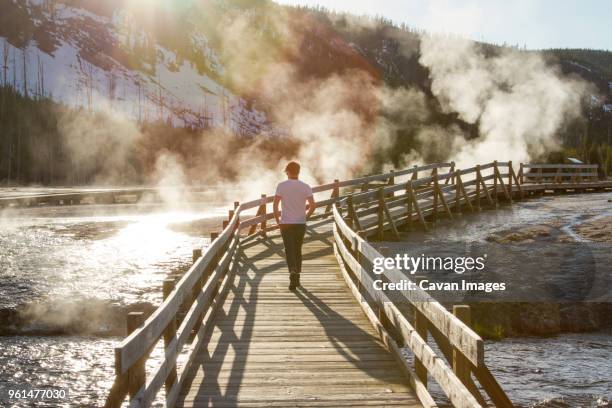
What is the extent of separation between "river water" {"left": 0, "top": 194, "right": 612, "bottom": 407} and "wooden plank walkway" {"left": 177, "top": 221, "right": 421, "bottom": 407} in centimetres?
255

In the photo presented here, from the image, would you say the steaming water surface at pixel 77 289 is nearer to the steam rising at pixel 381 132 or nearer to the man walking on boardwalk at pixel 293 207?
the man walking on boardwalk at pixel 293 207

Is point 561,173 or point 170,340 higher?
point 561,173

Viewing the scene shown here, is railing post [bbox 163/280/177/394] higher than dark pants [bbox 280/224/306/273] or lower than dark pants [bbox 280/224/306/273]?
lower

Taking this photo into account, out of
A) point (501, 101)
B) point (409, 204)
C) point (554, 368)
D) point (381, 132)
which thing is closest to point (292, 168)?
point (554, 368)

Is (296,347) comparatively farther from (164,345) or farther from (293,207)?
(293,207)

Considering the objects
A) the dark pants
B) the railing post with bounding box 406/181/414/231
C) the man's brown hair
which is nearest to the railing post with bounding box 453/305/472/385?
the dark pants

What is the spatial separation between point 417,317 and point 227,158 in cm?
11993

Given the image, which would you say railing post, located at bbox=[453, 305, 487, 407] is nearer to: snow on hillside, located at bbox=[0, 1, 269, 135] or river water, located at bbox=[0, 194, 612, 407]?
river water, located at bbox=[0, 194, 612, 407]

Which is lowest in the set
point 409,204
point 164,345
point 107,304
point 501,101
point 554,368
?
point 554,368

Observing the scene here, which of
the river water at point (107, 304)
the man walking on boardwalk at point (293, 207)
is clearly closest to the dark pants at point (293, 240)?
the man walking on boardwalk at point (293, 207)

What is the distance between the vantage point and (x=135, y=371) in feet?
12.9

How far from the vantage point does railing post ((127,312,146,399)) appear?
3.85 metres

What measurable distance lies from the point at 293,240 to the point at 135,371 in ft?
18.2

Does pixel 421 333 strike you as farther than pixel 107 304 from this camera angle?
No
